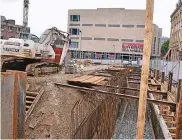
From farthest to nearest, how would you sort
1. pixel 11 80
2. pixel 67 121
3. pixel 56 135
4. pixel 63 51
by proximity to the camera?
pixel 63 51
pixel 67 121
pixel 56 135
pixel 11 80

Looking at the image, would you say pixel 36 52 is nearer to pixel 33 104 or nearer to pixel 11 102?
pixel 33 104

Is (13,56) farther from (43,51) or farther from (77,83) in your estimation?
(77,83)

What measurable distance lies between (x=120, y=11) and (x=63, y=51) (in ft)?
150

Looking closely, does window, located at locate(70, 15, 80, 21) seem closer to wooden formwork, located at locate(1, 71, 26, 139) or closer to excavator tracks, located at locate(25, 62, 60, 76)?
excavator tracks, located at locate(25, 62, 60, 76)

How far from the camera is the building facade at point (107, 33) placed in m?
59.7

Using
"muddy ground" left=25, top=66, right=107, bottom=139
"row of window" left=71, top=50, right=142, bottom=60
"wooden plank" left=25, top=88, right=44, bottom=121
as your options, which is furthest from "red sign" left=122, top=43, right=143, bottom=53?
"wooden plank" left=25, top=88, right=44, bottom=121

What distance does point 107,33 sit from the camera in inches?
2425

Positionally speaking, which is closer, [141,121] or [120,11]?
[141,121]

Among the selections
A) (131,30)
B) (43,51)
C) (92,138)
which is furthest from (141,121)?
(131,30)

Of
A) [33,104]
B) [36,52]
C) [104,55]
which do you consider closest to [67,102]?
[33,104]

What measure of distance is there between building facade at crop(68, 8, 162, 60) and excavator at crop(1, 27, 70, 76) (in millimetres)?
42320

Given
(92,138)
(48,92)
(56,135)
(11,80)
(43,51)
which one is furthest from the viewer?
(43,51)

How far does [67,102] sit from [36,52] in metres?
5.06

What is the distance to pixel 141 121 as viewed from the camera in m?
3.35
